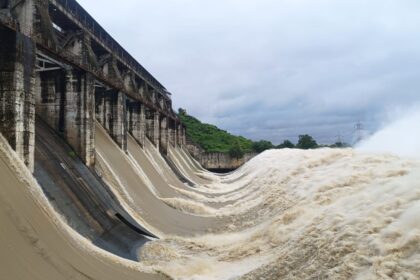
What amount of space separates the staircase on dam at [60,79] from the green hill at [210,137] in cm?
4898

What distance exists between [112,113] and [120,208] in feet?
33.1

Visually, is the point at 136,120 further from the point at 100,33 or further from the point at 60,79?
the point at 60,79

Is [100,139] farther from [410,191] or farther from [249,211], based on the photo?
[410,191]

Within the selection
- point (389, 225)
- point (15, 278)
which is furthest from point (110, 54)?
point (389, 225)

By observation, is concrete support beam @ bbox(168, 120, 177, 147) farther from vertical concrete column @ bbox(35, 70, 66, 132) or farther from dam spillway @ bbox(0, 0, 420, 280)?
vertical concrete column @ bbox(35, 70, 66, 132)

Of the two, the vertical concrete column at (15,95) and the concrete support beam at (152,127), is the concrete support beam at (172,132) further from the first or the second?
the vertical concrete column at (15,95)

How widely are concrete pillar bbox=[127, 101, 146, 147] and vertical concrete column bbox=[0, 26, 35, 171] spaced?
1883cm

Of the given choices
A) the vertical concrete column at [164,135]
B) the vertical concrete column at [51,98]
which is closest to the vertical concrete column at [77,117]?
the vertical concrete column at [51,98]

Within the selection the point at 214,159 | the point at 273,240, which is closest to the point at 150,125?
the point at 273,240

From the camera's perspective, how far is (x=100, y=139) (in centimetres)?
2188

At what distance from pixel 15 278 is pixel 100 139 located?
15.0 metres

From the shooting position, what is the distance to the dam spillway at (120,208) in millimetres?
7848

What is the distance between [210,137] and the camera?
86062 millimetres

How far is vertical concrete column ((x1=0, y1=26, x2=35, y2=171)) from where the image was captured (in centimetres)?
1118
